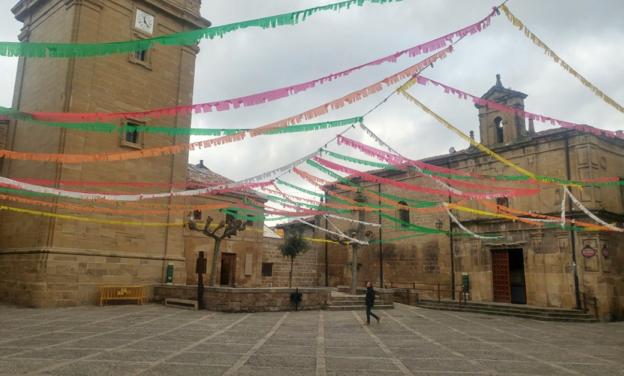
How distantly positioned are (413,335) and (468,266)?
11748 millimetres

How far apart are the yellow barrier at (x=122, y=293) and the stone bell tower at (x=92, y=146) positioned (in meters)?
0.38

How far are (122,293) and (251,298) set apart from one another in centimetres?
483

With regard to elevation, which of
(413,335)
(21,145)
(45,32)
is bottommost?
(413,335)

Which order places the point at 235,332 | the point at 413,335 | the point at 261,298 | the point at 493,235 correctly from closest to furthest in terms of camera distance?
the point at 235,332 < the point at 413,335 < the point at 261,298 < the point at 493,235

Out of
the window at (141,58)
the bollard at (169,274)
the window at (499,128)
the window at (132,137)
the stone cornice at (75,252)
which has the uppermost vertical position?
the window at (141,58)

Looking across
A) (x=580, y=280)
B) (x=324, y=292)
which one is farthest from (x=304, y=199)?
(x=580, y=280)

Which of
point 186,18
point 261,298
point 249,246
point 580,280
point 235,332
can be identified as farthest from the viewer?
point 249,246

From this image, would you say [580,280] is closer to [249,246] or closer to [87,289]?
[249,246]

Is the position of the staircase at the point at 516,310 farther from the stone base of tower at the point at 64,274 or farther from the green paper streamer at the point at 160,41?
the green paper streamer at the point at 160,41

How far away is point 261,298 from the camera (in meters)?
14.8

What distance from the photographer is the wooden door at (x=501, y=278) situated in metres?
20.5

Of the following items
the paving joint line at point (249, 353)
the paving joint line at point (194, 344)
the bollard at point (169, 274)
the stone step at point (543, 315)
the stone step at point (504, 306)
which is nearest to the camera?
the paving joint line at point (249, 353)

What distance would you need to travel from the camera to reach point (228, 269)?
24812mm

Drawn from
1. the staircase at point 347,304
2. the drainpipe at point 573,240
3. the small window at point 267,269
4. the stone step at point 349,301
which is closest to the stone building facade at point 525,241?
the drainpipe at point 573,240
